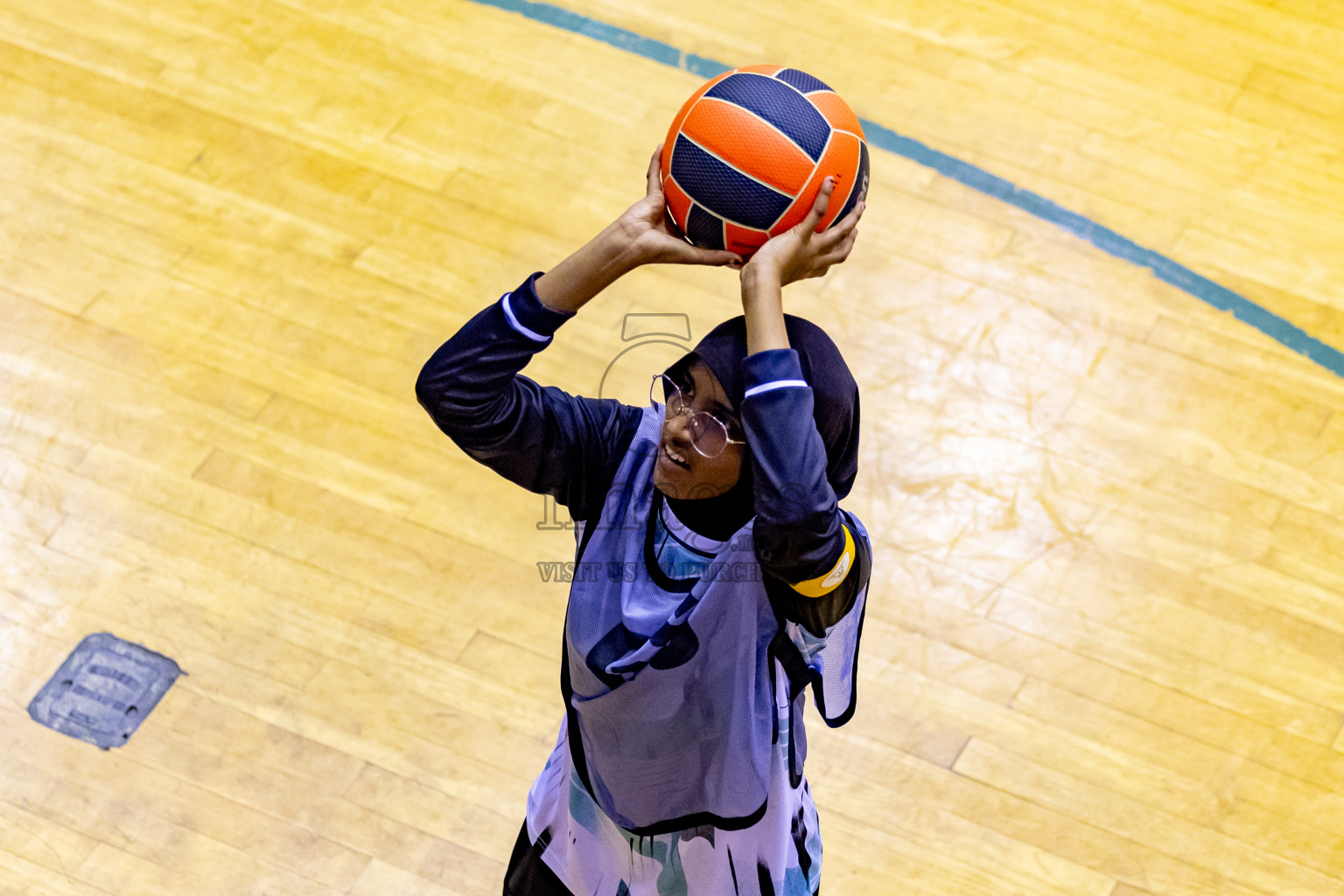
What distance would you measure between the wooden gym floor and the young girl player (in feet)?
3.73

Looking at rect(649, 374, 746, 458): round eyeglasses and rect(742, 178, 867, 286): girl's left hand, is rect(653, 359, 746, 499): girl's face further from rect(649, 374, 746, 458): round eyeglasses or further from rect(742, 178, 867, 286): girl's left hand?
rect(742, 178, 867, 286): girl's left hand

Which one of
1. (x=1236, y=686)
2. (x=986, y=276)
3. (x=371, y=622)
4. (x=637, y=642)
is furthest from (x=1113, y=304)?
(x=637, y=642)

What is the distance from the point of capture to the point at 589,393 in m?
3.75

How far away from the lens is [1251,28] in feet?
16.3

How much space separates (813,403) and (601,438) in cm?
42

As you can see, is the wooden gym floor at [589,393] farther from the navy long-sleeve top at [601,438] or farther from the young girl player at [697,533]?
the navy long-sleeve top at [601,438]

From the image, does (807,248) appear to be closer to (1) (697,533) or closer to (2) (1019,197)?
(1) (697,533)

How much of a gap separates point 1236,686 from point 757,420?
7.39ft

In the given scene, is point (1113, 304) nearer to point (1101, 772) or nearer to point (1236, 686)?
point (1236, 686)

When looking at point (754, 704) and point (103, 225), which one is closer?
point (754, 704)

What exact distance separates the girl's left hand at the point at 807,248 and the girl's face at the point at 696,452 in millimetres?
171

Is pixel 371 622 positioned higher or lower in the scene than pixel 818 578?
lower

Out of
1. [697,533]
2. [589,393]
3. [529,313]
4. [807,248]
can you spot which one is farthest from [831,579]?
[589,393]

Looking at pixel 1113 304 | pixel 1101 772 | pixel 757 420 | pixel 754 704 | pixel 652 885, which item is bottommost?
pixel 1101 772
